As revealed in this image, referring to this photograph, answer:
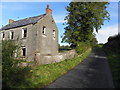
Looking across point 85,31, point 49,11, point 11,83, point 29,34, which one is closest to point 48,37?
point 29,34

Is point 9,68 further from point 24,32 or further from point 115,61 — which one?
point 24,32

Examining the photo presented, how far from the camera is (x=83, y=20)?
2353cm

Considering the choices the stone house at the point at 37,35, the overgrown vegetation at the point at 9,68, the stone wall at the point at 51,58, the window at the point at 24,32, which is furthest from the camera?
the window at the point at 24,32

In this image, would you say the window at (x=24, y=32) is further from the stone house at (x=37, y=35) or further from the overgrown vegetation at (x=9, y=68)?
the overgrown vegetation at (x=9, y=68)

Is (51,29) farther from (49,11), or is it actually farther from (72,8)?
(72,8)

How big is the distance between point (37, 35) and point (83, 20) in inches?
397

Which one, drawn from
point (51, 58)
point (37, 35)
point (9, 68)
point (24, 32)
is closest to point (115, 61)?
point (51, 58)

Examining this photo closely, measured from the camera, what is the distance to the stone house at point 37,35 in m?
19.7

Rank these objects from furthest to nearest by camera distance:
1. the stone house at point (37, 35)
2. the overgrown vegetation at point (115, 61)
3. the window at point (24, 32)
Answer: the window at point (24, 32) < the stone house at point (37, 35) < the overgrown vegetation at point (115, 61)

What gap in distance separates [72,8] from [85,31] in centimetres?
573

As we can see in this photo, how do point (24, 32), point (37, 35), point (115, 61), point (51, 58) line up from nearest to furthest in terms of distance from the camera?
point (115, 61)
point (51, 58)
point (37, 35)
point (24, 32)

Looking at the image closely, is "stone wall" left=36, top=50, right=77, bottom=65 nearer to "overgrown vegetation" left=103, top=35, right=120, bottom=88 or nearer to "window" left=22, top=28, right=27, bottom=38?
"overgrown vegetation" left=103, top=35, right=120, bottom=88

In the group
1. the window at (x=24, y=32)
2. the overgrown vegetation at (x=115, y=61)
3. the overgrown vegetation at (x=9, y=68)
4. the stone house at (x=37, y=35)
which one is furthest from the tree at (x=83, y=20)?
the overgrown vegetation at (x=9, y=68)

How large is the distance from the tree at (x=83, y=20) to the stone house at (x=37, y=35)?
3197mm
